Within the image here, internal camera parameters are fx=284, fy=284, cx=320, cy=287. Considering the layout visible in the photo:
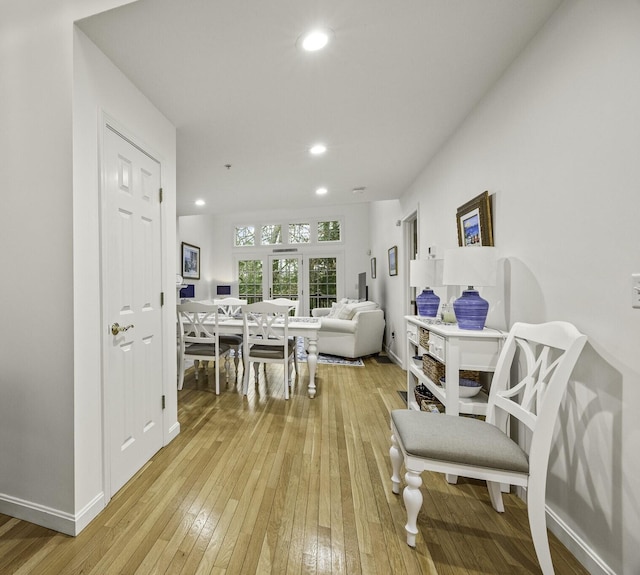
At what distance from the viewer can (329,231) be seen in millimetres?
7020

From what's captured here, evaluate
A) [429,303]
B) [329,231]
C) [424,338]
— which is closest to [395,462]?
[424,338]

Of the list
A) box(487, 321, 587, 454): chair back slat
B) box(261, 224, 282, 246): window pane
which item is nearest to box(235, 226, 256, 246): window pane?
box(261, 224, 282, 246): window pane

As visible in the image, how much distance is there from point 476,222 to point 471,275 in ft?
1.94

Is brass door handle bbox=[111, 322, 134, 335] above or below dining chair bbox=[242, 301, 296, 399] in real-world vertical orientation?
above

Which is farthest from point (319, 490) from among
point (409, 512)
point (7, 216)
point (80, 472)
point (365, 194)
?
point (365, 194)

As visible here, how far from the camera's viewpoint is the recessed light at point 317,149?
2.61m

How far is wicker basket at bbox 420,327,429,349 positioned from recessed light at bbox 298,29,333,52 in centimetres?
183

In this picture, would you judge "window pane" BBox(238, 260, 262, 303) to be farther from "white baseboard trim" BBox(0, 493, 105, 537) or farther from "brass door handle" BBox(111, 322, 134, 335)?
"white baseboard trim" BBox(0, 493, 105, 537)

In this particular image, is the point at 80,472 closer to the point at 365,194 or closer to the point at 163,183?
the point at 163,183

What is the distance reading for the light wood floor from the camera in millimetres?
1165

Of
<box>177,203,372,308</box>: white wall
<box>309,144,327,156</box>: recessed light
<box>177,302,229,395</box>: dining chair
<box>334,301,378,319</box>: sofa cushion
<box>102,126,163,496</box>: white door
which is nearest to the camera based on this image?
<box>102,126,163,496</box>: white door

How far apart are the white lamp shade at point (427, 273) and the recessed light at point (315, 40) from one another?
5.31 ft

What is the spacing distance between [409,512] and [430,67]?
230cm

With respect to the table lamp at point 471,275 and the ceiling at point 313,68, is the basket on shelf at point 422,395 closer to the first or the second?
the table lamp at point 471,275
